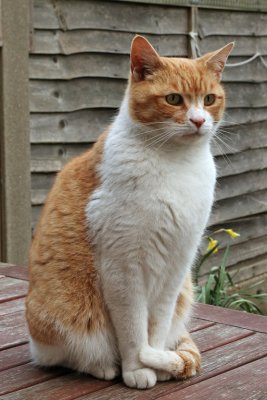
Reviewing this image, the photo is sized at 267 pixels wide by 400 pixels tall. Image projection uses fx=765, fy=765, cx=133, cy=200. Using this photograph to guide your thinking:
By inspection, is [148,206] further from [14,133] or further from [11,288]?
[14,133]

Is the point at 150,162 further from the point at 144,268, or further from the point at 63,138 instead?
the point at 63,138

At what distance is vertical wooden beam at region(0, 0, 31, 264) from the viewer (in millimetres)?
3721

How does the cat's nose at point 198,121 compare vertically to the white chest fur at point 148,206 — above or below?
above

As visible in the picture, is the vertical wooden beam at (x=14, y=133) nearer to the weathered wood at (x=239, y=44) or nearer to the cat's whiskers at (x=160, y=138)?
the weathered wood at (x=239, y=44)

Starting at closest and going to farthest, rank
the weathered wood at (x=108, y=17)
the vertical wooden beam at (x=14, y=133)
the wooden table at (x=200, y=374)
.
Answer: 1. the wooden table at (x=200, y=374)
2. the vertical wooden beam at (x=14, y=133)
3. the weathered wood at (x=108, y=17)

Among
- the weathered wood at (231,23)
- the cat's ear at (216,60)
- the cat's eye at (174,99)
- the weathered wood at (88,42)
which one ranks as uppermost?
the weathered wood at (231,23)

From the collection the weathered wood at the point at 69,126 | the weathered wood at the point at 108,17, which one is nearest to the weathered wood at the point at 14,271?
the weathered wood at the point at 69,126

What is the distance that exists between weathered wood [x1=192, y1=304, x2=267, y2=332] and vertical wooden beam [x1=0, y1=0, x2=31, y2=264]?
1.16m

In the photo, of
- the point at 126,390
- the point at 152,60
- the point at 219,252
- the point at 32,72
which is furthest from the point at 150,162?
the point at 219,252

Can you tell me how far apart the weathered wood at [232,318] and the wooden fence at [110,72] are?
0.93 m

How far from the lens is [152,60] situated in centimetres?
223

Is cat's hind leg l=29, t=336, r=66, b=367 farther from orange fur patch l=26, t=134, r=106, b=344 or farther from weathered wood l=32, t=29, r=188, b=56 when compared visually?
weathered wood l=32, t=29, r=188, b=56

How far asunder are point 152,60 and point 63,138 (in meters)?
1.84

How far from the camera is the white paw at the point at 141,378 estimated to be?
2.30m
